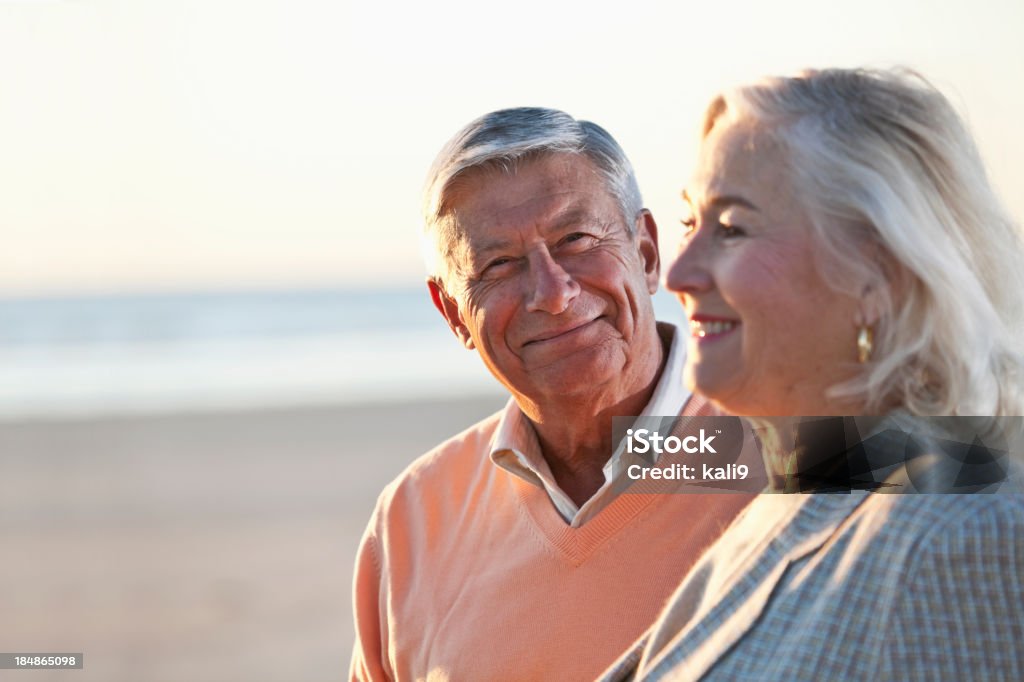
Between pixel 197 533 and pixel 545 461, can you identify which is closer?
pixel 545 461

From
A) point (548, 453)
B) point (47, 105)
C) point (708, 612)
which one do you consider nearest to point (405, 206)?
point (47, 105)

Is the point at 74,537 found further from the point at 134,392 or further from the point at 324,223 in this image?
the point at 324,223

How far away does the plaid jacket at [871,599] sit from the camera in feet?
4.24

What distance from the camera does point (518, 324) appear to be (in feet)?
7.75

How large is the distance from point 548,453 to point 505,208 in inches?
20.0

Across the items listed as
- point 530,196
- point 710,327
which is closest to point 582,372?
point 530,196

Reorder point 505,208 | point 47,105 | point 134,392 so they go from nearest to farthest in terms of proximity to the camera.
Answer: point 505,208, point 134,392, point 47,105

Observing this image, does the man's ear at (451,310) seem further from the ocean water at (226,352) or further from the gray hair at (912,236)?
the ocean water at (226,352)

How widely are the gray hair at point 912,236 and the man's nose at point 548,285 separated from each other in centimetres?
82

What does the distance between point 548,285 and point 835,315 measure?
0.87 m

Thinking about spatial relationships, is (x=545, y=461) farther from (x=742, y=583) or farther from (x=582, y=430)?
(x=742, y=583)

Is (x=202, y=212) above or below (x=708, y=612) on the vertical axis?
above

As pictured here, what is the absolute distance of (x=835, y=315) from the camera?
1509 millimetres

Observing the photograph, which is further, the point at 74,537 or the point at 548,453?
the point at 74,537
